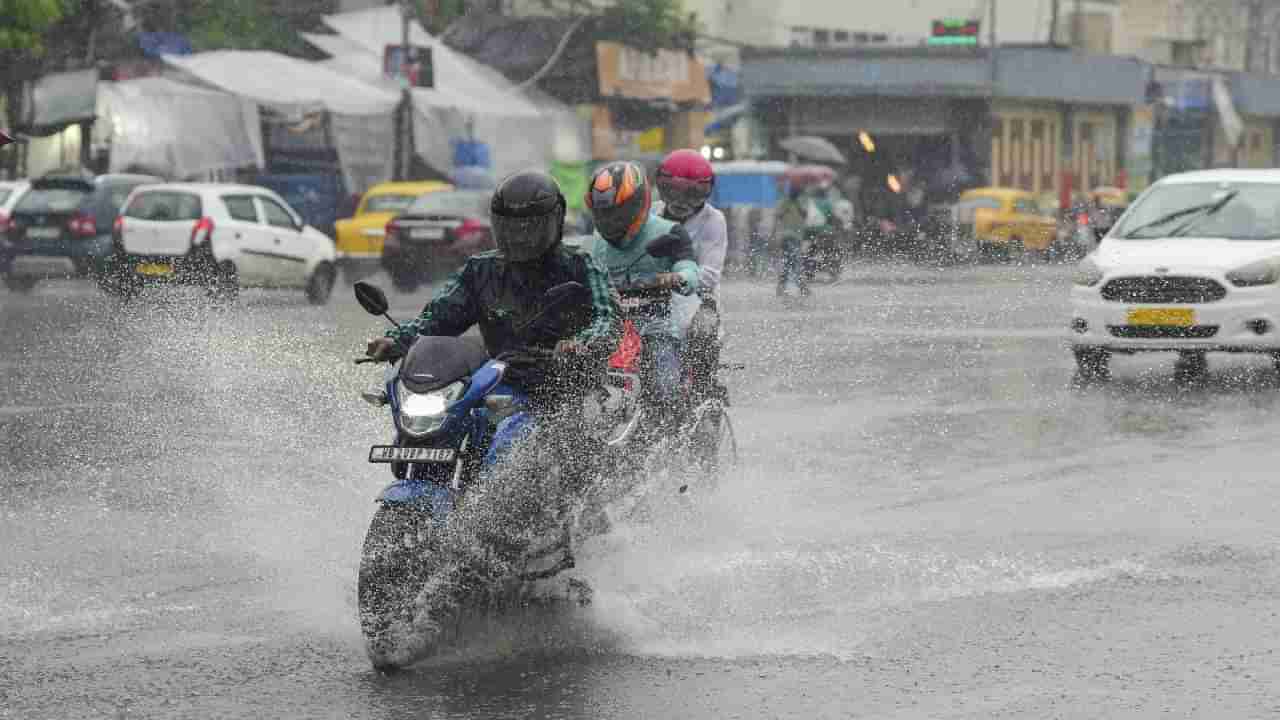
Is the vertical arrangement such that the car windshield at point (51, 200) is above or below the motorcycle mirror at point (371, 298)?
below

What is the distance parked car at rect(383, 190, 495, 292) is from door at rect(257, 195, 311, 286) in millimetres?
2720

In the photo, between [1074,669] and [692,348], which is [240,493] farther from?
[1074,669]

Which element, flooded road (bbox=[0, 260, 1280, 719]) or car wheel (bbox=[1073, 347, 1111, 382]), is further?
car wheel (bbox=[1073, 347, 1111, 382])

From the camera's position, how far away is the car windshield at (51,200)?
31453 millimetres

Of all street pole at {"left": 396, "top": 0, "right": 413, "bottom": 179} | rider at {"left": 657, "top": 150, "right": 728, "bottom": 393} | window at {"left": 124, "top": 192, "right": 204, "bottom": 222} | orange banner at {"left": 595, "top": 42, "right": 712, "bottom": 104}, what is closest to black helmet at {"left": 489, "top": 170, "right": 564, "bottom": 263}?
rider at {"left": 657, "top": 150, "right": 728, "bottom": 393}

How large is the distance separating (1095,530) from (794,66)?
166 feet

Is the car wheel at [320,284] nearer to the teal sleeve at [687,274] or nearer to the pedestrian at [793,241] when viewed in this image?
the pedestrian at [793,241]

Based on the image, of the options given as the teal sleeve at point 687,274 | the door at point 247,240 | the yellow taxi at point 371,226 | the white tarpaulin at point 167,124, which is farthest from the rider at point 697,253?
the white tarpaulin at point 167,124

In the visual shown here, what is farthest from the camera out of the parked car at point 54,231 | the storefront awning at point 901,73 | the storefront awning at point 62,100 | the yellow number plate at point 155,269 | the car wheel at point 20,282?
the storefront awning at point 901,73

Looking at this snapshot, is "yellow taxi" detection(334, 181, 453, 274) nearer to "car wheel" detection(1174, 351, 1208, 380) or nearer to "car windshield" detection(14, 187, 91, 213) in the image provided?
"car windshield" detection(14, 187, 91, 213)

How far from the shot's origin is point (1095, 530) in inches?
392

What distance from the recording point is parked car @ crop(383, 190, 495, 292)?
106ft

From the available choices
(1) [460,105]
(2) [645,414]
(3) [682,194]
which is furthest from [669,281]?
(1) [460,105]

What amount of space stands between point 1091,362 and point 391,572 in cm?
1194
